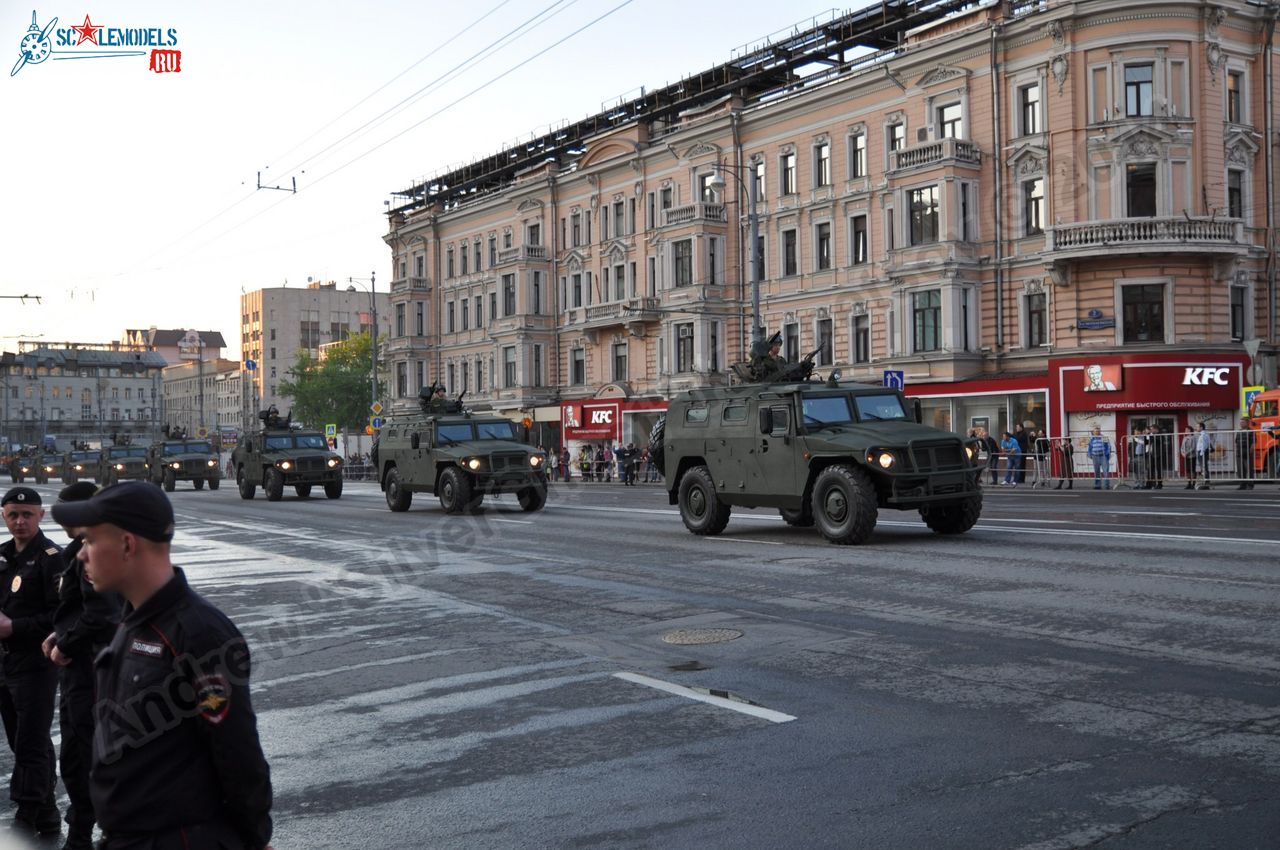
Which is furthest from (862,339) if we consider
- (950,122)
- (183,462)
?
(183,462)

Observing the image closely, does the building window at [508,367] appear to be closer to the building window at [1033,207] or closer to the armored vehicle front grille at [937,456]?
the building window at [1033,207]

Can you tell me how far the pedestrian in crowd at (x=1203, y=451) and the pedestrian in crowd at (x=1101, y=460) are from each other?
2.11 m

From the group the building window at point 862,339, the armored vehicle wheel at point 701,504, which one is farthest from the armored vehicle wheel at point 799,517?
the building window at point 862,339

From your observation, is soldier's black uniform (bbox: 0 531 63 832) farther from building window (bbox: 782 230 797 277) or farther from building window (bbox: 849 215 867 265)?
building window (bbox: 782 230 797 277)

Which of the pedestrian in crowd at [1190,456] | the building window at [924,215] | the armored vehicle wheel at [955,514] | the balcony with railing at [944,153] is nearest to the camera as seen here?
the armored vehicle wheel at [955,514]

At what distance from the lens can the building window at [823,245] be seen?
47438 millimetres

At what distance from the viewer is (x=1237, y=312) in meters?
38.8

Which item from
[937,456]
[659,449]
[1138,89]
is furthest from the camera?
[1138,89]

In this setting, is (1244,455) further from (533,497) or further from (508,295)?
(508,295)

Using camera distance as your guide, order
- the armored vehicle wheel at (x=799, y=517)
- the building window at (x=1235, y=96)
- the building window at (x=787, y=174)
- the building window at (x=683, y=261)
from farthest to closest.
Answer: the building window at (x=683, y=261)
the building window at (x=787, y=174)
the building window at (x=1235, y=96)
the armored vehicle wheel at (x=799, y=517)

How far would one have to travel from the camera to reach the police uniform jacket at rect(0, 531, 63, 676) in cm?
555

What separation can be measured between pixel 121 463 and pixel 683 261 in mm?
23814

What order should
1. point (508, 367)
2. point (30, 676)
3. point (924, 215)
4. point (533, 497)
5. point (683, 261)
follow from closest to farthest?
1. point (30, 676)
2. point (533, 497)
3. point (924, 215)
4. point (683, 261)
5. point (508, 367)

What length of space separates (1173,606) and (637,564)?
21.3ft
